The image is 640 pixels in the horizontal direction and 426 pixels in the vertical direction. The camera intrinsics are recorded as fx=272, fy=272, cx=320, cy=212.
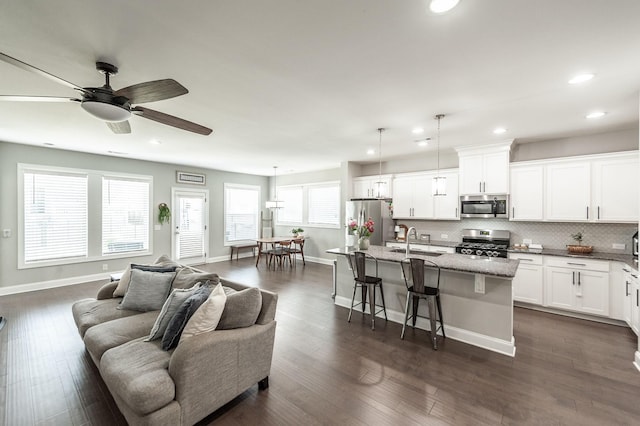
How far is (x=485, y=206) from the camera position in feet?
15.8

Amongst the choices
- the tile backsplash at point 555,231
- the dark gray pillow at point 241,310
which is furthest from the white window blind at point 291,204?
the dark gray pillow at point 241,310

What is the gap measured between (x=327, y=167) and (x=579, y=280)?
18.6ft

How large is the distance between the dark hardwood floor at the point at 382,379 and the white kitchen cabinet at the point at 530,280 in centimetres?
42

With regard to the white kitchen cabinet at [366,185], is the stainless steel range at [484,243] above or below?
below

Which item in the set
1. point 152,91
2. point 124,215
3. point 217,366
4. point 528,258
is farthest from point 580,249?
point 124,215

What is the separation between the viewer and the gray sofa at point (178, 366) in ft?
5.45

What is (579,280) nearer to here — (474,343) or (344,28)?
(474,343)

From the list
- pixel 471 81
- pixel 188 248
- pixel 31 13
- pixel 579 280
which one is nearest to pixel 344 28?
pixel 471 81

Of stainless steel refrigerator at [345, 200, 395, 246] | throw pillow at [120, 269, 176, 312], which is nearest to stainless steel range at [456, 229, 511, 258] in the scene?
stainless steel refrigerator at [345, 200, 395, 246]

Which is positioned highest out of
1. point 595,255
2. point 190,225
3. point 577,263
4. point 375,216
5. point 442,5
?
point 442,5

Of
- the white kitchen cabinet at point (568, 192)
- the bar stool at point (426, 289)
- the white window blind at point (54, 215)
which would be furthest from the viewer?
the white window blind at point (54, 215)

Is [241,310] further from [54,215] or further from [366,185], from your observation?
[54,215]

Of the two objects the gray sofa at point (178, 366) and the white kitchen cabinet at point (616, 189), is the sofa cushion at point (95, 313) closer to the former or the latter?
the gray sofa at point (178, 366)

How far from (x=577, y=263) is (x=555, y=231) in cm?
77
